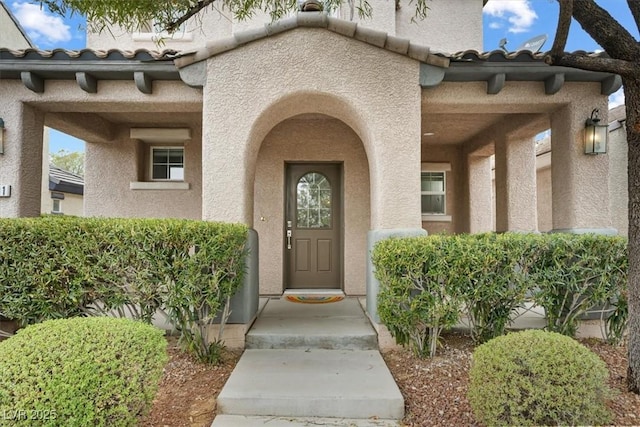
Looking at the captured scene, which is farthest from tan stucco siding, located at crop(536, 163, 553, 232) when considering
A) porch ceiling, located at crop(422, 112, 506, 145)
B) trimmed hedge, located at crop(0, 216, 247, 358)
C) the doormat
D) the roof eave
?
trimmed hedge, located at crop(0, 216, 247, 358)

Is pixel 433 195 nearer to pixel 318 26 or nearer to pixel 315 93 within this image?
pixel 315 93

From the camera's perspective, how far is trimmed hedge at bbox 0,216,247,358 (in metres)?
4.06

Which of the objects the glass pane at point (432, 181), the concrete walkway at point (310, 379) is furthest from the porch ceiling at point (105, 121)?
the glass pane at point (432, 181)

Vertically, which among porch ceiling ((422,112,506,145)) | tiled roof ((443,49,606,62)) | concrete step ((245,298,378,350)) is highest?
tiled roof ((443,49,606,62))

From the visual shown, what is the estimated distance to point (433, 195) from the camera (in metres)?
9.32

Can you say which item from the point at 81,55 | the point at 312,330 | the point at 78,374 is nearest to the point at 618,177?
the point at 312,330

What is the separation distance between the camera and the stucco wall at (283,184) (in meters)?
7.46

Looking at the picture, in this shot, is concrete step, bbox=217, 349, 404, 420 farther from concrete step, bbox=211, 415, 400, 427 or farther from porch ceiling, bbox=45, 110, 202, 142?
porch ceiling, bbox=45, 110, 202, 142

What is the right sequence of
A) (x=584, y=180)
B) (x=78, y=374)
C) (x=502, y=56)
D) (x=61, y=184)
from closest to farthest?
(x=78, y=374)
(x=502, y=56)
(x=584, y=180)
(x=61, y=184)

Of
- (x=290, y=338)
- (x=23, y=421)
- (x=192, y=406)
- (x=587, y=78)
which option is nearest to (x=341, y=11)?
(x=587, y=78)

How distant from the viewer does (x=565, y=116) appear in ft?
18.6

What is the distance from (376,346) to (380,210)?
192 centimetres

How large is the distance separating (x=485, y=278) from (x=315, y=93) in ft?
11.3

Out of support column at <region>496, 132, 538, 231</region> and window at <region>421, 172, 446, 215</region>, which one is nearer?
support column at <region>496, 132, 538, 231</region>
